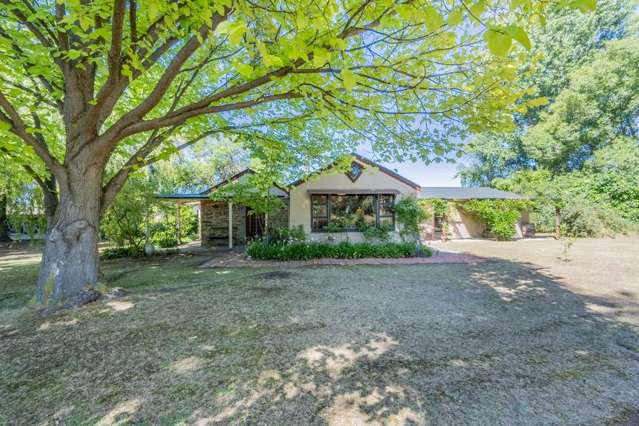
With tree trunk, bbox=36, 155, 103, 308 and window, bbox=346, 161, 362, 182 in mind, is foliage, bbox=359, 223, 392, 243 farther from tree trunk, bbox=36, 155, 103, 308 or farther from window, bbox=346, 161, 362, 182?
tree trunk, bbox=36, 155, 103, 308

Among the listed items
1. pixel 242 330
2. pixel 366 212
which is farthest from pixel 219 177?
pixel 242 330

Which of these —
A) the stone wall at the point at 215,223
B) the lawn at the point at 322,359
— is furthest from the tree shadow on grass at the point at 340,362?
the stone wall at the point at 215,223

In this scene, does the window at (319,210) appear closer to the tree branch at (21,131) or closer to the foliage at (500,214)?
the tree branch at (21,131)

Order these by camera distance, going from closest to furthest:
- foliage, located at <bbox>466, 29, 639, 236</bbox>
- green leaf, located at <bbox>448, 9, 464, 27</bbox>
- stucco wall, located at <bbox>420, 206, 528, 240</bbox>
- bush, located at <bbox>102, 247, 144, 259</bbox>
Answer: green leaf, located at <bbox>448, 9, 464, 27</bbox>
bush, located at <bbox>102, 247, 144, 259</bbox>
foliage, located at <bbox>466, 29, 639, 236</bbox>
stucco wall, located at <bbox>420, 206, 528, 240</bbox>

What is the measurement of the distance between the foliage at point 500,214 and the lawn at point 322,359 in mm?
10833

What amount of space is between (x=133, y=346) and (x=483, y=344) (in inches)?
178

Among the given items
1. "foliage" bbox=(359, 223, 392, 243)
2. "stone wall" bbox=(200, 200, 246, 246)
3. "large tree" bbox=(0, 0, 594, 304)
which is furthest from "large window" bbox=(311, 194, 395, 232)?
"large tree" bbox=(0, 0, 594, 304)

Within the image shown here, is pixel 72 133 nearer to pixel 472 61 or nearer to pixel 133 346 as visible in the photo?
pixel 133 346

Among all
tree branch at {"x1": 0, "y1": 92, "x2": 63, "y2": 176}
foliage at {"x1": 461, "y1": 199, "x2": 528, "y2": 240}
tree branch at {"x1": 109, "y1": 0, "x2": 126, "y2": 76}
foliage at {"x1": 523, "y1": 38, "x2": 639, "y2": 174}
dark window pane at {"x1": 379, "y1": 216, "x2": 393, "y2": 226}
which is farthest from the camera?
foliage at {"x1": 523, "y1": 38, "x2": 639, "y2": 174}

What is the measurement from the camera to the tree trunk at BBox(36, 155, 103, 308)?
4797mm

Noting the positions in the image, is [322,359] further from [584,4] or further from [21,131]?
[21,131]

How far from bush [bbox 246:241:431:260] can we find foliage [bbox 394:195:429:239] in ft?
6.32

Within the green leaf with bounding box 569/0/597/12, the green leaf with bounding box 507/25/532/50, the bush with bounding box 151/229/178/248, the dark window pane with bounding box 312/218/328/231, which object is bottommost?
the bush with bounding box 151/229/178/248

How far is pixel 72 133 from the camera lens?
488cm
